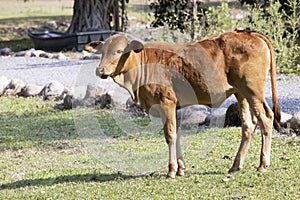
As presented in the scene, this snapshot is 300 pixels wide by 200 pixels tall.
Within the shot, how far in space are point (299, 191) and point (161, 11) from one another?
13.9 m

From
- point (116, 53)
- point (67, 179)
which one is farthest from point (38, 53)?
point (116, 53)

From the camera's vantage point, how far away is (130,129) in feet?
35.2

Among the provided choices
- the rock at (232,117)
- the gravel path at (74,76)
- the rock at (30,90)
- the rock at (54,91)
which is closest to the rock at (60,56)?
the gravel path at (74,76)

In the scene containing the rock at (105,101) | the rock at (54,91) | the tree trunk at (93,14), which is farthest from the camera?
the tree trunk at (93,14)

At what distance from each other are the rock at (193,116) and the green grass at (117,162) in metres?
0.44

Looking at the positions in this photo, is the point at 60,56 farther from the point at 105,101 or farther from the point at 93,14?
the point at 105,101

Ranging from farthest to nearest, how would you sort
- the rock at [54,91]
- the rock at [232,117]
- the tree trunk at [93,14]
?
1. the tree trunk at [93,14]
2. the rock at [54,91]
3. the rock at [232,117]

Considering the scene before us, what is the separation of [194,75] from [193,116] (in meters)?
3.25

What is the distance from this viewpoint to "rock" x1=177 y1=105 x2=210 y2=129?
10.5m

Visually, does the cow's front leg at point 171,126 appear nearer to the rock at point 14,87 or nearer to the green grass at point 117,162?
the green grass at point 117,162

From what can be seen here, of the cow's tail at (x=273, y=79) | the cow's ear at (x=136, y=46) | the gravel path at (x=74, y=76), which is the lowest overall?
the gravel path at (x=74, y=76)

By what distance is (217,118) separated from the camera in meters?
10.4

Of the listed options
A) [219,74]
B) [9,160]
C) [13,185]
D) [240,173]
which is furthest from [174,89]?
[9,160]

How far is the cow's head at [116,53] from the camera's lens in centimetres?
696
